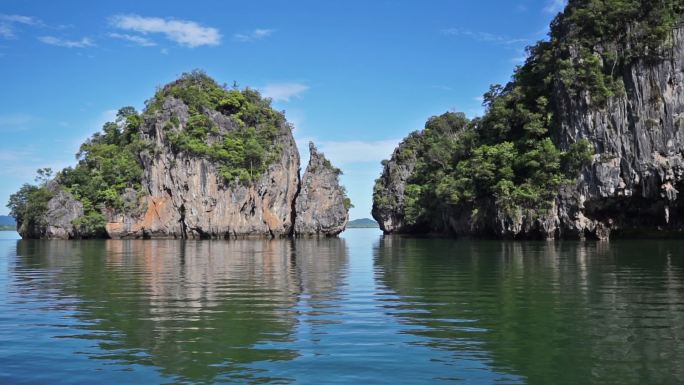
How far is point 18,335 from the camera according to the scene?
9.53 meters

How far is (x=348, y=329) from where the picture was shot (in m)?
9.84

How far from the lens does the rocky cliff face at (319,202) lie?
7775 centimetres

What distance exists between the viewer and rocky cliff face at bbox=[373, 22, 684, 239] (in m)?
41.3

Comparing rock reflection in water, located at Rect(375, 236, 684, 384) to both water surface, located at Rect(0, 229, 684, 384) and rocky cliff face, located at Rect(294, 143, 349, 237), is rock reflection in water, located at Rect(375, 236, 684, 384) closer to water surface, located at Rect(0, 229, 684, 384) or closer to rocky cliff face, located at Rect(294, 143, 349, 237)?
water surface, located at Rect(0, 229, 684, 384)

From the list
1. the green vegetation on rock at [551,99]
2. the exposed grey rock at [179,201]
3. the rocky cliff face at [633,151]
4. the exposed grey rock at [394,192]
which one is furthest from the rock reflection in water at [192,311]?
the exposed grey rock at [394,192]

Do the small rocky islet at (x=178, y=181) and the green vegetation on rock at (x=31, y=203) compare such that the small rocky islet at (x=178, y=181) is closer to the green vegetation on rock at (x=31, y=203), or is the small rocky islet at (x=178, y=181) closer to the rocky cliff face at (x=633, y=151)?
the green vegetation on rock at (x=31, y=203)

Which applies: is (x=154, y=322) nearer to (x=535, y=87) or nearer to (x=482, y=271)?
(x=482, y=271)

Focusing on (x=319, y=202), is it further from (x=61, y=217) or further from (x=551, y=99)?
(x=551, y=99)

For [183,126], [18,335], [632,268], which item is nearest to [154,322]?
[18,335]

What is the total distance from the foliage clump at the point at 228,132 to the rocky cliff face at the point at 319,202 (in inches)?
303

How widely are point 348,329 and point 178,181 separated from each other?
5999cm

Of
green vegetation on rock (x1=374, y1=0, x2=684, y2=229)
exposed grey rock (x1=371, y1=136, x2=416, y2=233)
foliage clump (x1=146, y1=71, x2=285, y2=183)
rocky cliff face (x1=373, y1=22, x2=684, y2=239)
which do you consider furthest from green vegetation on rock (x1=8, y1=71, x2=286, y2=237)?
rocky cliff face (x1=373, y1=22, x2=684, y2=239)

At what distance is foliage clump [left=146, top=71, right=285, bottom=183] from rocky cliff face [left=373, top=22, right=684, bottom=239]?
33.3 m

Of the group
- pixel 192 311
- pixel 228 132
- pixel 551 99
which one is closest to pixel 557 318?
pixel 192 311
